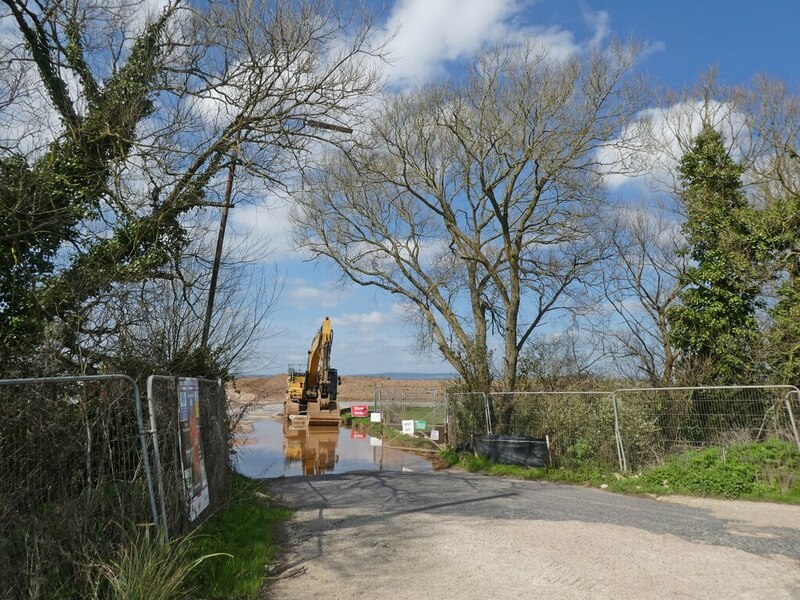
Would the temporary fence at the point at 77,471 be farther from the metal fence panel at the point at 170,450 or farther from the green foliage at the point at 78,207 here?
the green foliage at the point at 78,207

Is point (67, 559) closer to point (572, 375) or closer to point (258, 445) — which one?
point (572, 375)

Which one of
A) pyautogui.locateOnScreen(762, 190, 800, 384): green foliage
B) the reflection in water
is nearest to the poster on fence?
the reflection in water

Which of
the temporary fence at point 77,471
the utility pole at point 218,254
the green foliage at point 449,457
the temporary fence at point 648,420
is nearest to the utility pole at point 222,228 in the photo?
the utility pole at point 218,254

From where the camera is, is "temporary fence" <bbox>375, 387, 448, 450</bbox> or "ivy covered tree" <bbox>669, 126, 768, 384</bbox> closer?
"ivy covered tree" <bbox>669, 126, 768, 384</bbox>

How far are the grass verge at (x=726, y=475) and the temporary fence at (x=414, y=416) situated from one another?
8582mm

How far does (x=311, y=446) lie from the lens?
2608 cm

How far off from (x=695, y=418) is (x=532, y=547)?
7.59 meters

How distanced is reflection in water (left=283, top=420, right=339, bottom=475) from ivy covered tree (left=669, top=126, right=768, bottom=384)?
1108 centimetres

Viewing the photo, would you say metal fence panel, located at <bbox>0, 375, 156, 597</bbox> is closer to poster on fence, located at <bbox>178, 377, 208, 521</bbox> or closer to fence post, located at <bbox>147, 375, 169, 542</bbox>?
fence post, located at <bbox>147, 375, 169, 542</bbox>

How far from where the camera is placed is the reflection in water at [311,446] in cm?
2008

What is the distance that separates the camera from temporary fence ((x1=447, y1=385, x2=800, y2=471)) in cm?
1284

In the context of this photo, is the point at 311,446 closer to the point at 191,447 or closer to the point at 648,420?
the point at 648,420

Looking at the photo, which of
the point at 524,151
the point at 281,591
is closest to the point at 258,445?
the point at 524,151

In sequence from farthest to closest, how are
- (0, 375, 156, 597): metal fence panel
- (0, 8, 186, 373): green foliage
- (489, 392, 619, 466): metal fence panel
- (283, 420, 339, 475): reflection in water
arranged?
(283, 420, 339, 475): reflection in water → (489, 392, 619, 466): metal fence panel → (0, 8, 186, 373): green foliage → (0, 375, 156, 597): metal fence panel
